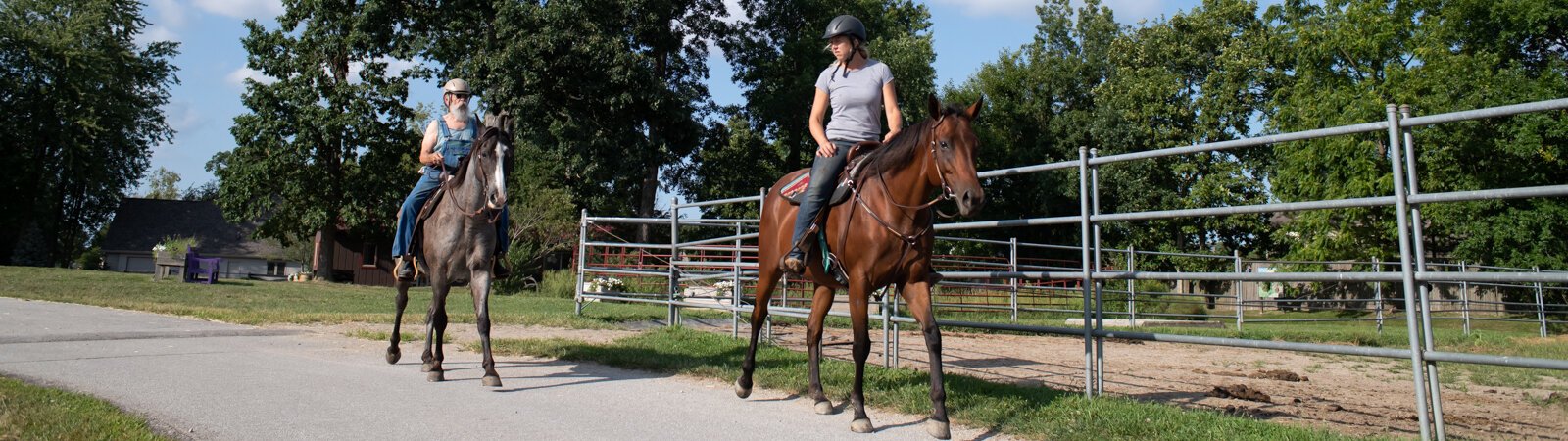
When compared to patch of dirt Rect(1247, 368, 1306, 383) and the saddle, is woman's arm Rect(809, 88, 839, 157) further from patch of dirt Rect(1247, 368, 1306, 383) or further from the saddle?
patch of dirt Rect(1247, 368, 1306, 383)

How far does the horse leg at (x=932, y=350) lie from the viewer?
16.3 ft

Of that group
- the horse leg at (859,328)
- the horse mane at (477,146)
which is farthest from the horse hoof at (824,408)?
the horse mane at (477,146)

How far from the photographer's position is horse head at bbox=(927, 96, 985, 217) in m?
4.84

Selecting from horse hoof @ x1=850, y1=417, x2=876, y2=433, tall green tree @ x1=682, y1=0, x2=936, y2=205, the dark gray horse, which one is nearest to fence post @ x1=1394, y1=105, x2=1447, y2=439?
horse hoof @ x1=850, y1=417, x2=876, y2=433

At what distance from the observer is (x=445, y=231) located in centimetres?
725

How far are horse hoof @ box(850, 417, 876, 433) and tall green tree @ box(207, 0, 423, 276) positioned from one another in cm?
3467

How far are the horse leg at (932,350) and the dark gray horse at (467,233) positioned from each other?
→ 3299 millimetres

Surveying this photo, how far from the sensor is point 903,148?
5.58 m

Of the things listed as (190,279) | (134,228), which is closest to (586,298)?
(190,279)

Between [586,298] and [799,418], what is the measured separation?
10238 millimetres

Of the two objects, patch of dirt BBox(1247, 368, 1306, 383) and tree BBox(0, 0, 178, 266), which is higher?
tree BBox(0, 0, 178, 266)

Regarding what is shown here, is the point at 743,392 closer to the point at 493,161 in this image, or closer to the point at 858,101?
the point at 858,101

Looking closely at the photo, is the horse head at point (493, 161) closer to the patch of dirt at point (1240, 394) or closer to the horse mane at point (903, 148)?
the horse mane at point (903, 148)

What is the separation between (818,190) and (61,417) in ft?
14.4
